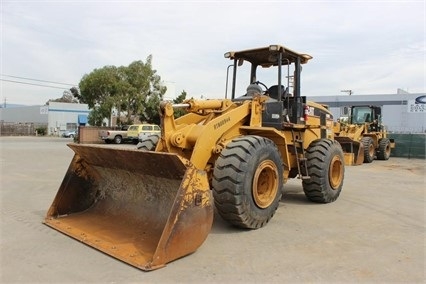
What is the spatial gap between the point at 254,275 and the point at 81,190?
310 cm

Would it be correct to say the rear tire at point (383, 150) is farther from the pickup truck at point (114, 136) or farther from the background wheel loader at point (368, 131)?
the pickup truck at point (114, 136)

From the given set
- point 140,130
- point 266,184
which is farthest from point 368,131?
point 140,130

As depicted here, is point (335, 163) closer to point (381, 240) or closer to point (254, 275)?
point (381, 240)

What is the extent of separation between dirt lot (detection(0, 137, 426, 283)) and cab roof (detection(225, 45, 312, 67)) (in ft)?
8.94

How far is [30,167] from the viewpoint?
42.7 ft

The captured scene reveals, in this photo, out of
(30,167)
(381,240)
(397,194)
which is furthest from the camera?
(30,167)

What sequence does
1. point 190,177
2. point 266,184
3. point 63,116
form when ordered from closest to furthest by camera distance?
point 190,177 < point 266,184 < point 63,116

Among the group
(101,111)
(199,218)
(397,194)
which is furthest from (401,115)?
(199,218)

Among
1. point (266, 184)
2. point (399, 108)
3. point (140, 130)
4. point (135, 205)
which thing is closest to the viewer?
point (135, 205)

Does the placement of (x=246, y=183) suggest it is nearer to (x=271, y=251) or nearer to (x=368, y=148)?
(x=271, y=251)

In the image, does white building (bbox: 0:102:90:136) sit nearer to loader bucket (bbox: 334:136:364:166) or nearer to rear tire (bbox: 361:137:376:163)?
rear tire (bbox: 361:137:376:163)

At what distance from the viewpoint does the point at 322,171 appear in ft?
24.3

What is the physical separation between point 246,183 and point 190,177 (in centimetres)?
110

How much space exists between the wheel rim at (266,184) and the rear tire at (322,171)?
168cm
